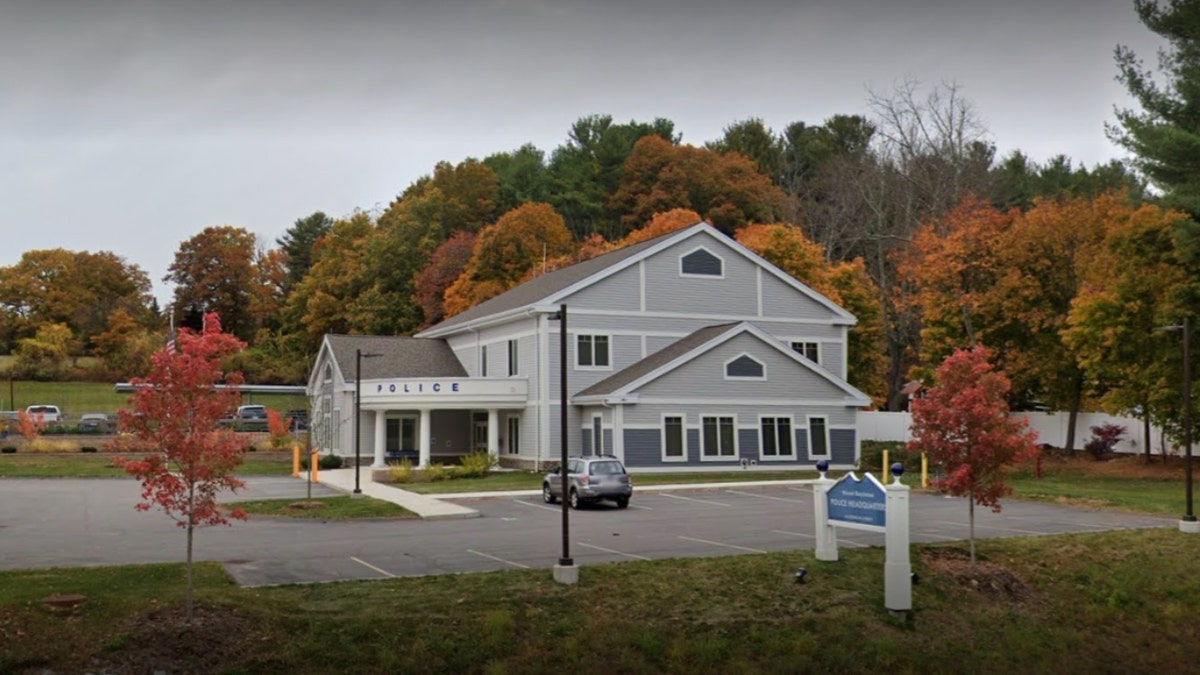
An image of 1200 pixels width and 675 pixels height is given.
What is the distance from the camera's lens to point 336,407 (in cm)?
5831

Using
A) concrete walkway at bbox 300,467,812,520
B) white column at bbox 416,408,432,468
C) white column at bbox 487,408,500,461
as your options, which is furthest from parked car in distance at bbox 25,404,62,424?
white column at bbox 487,408,500,461

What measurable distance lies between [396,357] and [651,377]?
16864 mm

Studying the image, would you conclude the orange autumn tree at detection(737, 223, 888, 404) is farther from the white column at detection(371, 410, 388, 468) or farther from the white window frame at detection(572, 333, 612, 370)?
the white column at detection(371, 410, 388, 468)

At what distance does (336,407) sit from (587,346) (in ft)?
53.7

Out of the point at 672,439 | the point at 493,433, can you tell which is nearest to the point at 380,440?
the point at 493,433

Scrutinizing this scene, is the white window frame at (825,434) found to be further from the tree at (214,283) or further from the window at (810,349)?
the tree at (214,283)

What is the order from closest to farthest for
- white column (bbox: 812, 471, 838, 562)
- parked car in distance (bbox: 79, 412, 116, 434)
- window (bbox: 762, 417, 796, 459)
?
1. white column (bbox: 812, 471, 838, 562)
2. window (bbox: 762, 417, 796, 459)
3. parked car in distance (bbox: 79, 412, 116, 434)

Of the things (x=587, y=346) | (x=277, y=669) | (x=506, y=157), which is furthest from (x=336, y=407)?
(x=506, y=157)

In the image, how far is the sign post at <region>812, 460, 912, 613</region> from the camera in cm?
1953

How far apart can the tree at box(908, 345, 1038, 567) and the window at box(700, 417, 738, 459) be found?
24.7m

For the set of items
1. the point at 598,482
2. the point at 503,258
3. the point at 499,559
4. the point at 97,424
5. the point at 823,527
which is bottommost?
the point at 499,559

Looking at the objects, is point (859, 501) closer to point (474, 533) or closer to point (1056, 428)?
point (474, 533)

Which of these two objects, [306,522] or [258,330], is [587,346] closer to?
[306,522]

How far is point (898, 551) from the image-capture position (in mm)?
19531
